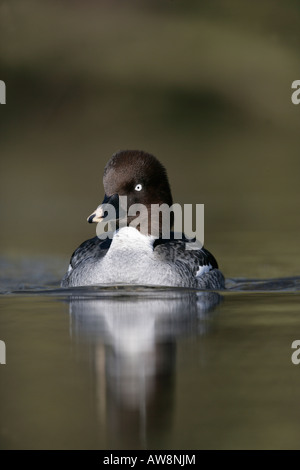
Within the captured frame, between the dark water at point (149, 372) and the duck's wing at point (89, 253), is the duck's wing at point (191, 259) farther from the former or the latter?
the dark water at point (149, 372)

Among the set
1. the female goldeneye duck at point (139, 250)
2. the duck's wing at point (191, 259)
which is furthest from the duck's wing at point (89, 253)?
the duck's wing at point (191, 259)

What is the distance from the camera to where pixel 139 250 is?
11.9 metres

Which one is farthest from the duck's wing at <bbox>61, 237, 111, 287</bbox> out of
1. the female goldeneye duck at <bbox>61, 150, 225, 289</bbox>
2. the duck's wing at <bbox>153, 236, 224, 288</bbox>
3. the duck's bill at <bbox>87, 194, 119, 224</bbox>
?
the duck's bill at <bbox>87, 194, 119, 224</bbox>

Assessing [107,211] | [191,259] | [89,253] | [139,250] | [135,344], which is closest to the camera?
[135,344]

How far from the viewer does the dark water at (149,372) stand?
21.0 feet

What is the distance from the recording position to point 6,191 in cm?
1884

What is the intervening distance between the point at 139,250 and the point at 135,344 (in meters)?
3.41

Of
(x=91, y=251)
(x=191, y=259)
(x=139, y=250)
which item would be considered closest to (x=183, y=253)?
(x=191, y=259)

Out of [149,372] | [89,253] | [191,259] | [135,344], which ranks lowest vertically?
[149,372]

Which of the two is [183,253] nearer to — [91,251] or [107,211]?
[91,251]

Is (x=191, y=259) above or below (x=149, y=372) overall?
above
